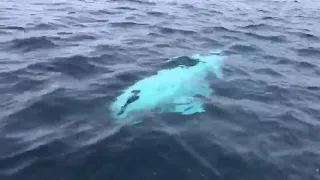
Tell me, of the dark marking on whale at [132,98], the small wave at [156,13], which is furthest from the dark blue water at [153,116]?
the small wave at [156,13]

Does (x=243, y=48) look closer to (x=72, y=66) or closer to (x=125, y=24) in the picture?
(x=125, y=24)

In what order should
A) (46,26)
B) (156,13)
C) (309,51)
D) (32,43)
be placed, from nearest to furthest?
(32,43) → (309,51) → (46,26) → (156,13)

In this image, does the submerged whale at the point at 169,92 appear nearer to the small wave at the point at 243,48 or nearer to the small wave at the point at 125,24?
the small wave at the point at 243,48

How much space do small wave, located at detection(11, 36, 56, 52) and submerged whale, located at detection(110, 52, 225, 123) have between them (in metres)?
4.22

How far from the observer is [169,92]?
8938mm

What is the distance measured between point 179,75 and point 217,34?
16.7 feet

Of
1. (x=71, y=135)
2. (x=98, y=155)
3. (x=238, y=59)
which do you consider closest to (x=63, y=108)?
(x=71, y=135)

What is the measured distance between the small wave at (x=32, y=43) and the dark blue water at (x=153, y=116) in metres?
0.03

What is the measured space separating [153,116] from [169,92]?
1.06 m

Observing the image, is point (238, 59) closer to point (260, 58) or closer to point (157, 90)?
point (260, 58)

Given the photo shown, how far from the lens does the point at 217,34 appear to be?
1438 centimetres

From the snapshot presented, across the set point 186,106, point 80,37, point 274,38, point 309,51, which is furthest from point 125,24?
point 309,51

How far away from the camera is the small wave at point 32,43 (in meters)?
11.5

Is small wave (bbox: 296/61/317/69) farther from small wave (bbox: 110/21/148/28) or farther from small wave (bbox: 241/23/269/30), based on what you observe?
small wave (bbox: 110/21/148/28)
